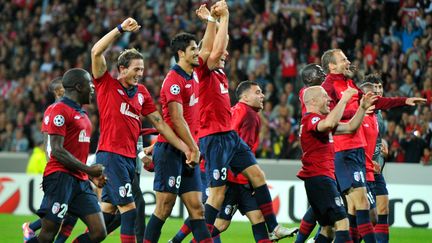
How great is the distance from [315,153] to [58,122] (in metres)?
2.76

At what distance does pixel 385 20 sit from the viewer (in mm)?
21609

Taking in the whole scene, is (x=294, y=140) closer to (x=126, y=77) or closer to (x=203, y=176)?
(x=203, y=176)

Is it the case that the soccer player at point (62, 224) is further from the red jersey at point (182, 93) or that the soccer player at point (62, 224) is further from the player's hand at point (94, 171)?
the red jersey at point (182, 93)

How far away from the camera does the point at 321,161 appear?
33.0 ft

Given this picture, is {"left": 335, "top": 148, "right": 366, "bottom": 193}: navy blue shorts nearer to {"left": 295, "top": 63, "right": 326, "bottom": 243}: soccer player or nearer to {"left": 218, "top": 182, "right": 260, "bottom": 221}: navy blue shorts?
{"left": 295, "top": 63, "right": 326, "bottom": 243}: soccer player

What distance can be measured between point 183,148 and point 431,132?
9572mm

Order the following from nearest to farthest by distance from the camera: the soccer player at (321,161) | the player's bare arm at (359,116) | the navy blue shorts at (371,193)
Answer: the player's bare arm at (359,116) → the soccer player at (321,161) → the navy blue shorts at (371,193)

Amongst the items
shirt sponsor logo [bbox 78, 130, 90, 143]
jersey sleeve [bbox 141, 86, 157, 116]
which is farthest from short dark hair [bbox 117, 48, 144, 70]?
shirt sponsor logo [bbox 78, 130, 90, 143]

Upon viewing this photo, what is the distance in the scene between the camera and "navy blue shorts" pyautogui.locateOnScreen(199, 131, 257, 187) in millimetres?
10656

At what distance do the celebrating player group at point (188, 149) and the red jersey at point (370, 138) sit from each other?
0.34 metres

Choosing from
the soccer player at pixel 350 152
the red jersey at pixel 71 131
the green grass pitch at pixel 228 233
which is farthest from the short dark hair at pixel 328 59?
the red jersey at pixel 71 131

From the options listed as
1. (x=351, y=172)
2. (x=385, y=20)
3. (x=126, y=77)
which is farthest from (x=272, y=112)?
(x=126, y=77)

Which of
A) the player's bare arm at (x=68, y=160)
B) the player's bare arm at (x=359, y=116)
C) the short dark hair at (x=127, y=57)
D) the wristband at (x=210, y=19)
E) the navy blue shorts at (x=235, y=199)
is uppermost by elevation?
the wristband at (x=210, y=19)

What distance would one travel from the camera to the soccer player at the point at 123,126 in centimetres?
987
